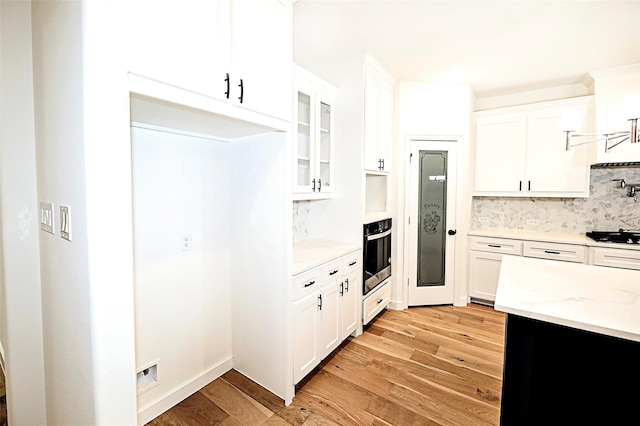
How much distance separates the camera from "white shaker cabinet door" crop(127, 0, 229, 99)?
1117 mm

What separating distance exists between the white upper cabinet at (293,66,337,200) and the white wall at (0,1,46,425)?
60.5 inches

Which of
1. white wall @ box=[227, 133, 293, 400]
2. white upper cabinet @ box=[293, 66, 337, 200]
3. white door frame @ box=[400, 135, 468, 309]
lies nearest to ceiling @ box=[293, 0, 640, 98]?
white upper cabinet @ box=[293, 66, 337, 200]

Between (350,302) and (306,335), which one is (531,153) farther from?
(306,335)

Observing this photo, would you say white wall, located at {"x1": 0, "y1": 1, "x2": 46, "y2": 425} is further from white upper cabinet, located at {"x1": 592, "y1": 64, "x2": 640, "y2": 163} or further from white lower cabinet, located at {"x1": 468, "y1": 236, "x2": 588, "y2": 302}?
white upper cabinet, located at {"x1": 592, "y1": 64, "x2": 640, "y2": 163}

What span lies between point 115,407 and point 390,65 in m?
3.28

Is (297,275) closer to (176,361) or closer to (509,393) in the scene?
(176,361)

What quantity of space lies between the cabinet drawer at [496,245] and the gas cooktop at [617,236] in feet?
2.39

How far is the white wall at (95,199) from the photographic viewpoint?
3.18 feet

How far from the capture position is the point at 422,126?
3.46m

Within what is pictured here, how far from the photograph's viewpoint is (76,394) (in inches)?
45.8

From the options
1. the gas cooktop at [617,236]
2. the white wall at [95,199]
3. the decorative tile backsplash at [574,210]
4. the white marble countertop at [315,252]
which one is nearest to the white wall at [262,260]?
the white marble countertop at [315,252]

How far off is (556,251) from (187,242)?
374cm

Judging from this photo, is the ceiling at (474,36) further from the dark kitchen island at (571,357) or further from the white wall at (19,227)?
the dark kitchen island at (571,357)

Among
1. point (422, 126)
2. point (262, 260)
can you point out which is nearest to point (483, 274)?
point (422, 126)
